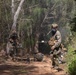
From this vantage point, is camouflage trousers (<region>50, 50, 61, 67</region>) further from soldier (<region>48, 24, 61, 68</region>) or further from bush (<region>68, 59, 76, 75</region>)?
bush (<region>68, 59, 76, 75</region>)

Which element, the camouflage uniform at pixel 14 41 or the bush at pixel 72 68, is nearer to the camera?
the bush at pixel 72 68

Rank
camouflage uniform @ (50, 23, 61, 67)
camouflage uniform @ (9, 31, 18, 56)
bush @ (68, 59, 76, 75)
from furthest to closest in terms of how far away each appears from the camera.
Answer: camouflage uniform @ (9, 31, 18, 56) < camouflage uniform @ (50, 23, 61, 67) < bush @ (68, 59, 76, 75)

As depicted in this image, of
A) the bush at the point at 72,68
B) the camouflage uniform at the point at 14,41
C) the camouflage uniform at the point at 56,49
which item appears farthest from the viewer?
the camouflage uniform at the point at 14,41

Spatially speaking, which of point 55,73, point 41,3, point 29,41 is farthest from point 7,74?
point 41,3

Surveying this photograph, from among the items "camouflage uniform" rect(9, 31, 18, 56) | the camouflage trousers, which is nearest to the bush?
the camouflage trousers

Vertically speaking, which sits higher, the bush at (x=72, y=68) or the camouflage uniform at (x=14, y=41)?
the bush at (x=72, y=68)

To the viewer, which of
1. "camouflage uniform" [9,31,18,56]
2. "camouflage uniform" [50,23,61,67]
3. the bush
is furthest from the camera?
"camouflage uniform" [9,31,18,56]

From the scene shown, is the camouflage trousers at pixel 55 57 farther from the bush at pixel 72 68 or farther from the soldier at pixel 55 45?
the bush at pixel 72 68

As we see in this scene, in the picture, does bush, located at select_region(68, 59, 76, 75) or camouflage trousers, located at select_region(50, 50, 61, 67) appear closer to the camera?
bush, located at select_region(68, 59, 76, 75)

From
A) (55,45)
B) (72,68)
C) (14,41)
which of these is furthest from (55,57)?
(14,41)

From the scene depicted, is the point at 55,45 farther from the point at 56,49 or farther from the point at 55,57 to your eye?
the point at 55,57

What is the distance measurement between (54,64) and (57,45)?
81 centimetres

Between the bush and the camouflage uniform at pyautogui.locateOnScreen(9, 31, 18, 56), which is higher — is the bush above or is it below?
above

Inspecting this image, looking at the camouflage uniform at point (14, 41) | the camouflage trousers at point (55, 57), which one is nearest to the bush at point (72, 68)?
the camouflage trousers at point (55, 57)
